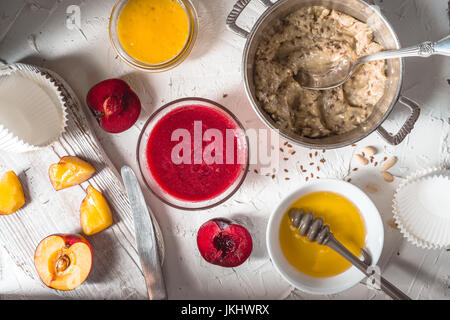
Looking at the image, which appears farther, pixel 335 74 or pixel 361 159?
pixel 361 159

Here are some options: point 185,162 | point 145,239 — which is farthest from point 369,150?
point 145,239

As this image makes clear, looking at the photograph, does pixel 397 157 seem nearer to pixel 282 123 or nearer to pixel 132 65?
pixel 282 123

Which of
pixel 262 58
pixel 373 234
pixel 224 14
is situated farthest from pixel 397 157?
pixel 224 14

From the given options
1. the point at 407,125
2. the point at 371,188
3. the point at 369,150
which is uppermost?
the point at 407,125

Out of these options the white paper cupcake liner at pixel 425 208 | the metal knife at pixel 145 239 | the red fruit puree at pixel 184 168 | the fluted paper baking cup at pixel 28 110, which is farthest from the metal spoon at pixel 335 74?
the fluted paper baking cup at pixel 28 110

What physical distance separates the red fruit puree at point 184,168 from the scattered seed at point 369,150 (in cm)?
37

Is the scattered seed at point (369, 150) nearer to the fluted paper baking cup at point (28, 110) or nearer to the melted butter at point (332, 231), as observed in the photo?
the melted butter at point (332, 231)

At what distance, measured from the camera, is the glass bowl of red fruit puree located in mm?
1145

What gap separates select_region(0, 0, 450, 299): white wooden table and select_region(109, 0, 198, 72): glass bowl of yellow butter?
0.18 ft

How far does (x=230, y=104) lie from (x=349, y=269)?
0.57 meters

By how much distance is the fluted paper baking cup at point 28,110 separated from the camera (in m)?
1.02

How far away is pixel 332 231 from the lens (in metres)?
1.17

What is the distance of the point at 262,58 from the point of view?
1075 mm

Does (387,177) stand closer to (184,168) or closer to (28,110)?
(184,168)
